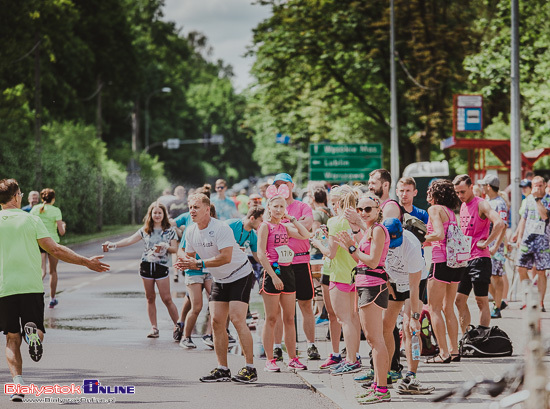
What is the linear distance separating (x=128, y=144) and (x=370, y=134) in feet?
98.2

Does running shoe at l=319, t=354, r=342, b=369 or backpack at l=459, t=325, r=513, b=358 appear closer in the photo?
running shoe at l=319, t=354, r=342, b=369

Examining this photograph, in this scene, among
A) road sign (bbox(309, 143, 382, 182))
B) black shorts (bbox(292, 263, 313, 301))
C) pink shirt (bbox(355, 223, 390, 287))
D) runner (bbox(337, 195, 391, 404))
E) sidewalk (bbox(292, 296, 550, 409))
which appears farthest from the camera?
road sign (bbox(309, 143, 382, 182))

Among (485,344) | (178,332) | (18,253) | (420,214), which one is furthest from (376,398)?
(178,332)

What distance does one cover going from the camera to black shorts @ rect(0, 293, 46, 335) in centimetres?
771

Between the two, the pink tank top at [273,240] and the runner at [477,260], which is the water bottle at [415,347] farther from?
the runner at [477,260]

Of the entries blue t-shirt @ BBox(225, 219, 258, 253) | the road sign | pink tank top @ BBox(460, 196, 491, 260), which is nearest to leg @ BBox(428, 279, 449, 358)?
pink tank top @ BBox(460, 196, 491, 260)

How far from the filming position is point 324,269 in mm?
10445

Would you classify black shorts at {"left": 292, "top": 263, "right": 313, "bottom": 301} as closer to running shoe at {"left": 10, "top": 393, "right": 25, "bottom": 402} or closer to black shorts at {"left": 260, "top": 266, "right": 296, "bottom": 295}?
black shorts at {"left": 260, "top": 266, "right": 296, "bottom": 295}

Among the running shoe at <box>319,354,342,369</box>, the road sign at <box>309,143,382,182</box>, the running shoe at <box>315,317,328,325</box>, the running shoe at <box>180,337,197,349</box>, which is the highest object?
the road sign at <box>309,143,382,182</box>

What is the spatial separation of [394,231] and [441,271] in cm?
186

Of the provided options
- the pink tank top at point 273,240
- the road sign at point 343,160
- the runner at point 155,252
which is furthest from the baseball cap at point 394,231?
the road sign at point 343,160

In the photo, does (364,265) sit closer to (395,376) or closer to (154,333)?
(395,376)

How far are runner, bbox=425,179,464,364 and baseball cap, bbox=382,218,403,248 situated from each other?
127 centimetres

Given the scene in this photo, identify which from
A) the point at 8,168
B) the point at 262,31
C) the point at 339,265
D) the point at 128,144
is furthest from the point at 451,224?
the point at 128,144
